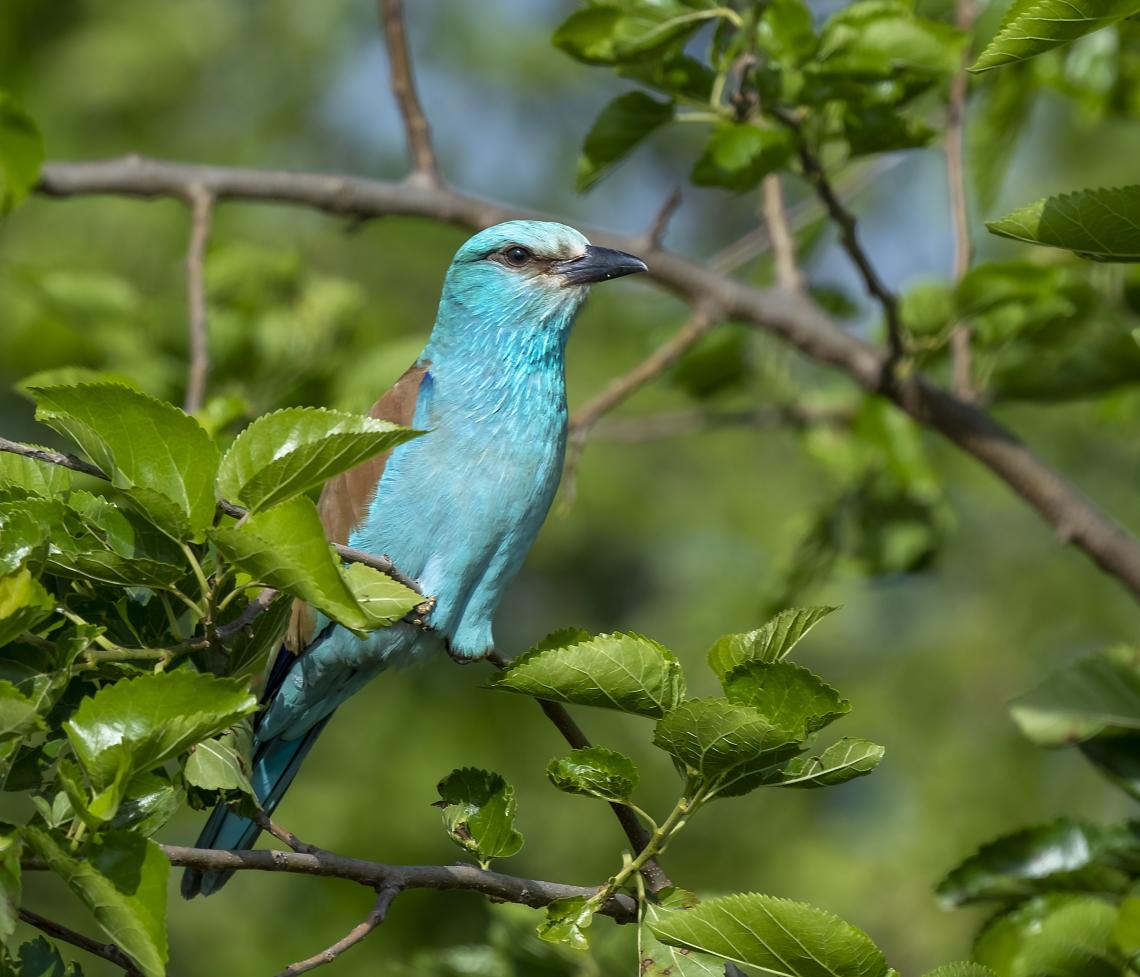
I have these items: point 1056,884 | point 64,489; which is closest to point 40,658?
point 64,489

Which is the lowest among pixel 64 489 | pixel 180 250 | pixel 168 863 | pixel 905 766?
pixel 905 766

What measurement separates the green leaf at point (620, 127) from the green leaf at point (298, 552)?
5.43 feet

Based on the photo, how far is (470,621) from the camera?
124 inches

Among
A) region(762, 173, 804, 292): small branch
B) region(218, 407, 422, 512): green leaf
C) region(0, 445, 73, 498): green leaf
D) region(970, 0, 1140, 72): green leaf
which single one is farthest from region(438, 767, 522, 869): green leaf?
region(762, 173, 804, 292): small branch

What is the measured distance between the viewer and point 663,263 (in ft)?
12.1

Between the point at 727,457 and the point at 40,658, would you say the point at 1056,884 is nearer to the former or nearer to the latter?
the point at 40,658

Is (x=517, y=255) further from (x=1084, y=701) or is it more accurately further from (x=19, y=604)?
(x=19, y=604)

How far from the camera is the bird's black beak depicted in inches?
137

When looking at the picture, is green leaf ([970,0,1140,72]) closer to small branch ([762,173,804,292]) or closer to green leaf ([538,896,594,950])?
green leaf ([538,896,594,950])

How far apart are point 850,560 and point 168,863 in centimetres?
282

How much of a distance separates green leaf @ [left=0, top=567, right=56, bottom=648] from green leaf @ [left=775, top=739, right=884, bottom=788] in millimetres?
983

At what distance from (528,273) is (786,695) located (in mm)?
1929

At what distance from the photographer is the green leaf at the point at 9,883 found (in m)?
1.55

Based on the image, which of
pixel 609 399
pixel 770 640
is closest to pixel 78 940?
pixel 770 640
